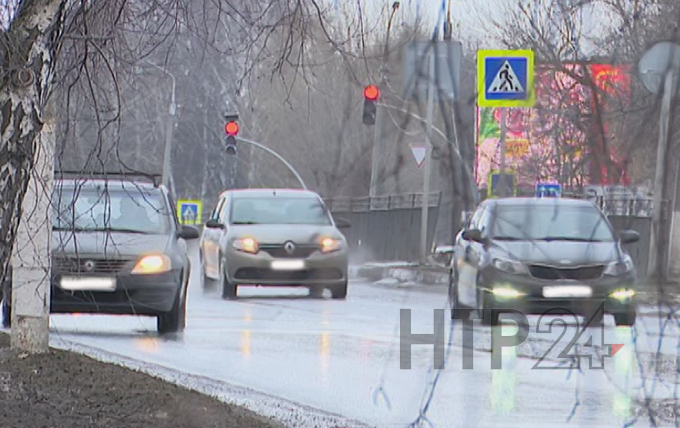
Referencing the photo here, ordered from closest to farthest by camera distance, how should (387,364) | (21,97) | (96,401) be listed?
(21,97) → (96,401) → (387,364)

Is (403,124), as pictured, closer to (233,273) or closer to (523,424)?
(523,424)

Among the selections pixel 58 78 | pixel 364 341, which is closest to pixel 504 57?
pixel 58 78

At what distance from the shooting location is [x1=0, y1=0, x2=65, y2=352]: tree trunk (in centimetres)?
612

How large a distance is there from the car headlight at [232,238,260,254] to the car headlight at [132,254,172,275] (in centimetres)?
593

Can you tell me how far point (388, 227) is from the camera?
37.6 meters

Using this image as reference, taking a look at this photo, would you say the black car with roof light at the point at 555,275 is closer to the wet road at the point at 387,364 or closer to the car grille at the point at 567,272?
the car grille at the point at 567,272

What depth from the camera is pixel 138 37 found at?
8289 millimetres

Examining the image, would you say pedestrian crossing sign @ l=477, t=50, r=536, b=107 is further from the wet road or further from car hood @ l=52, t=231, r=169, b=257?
car hood @ l=52, t=231, r=169, b=257

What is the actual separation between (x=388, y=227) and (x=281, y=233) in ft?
52.0

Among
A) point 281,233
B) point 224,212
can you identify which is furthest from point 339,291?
point 224,212

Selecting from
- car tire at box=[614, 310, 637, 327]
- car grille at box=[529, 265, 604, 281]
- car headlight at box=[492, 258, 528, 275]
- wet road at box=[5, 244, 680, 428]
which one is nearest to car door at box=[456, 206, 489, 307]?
car headlight at box=[492, 258, 528, 275]

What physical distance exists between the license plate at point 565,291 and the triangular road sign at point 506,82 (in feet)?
17.2

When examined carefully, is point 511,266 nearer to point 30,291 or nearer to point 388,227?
point 30,291

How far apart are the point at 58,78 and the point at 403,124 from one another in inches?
69.8
